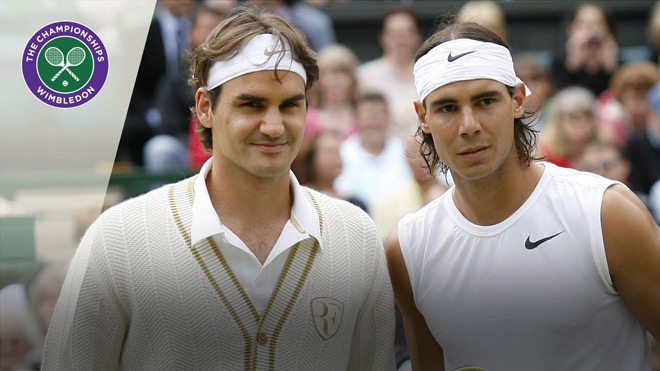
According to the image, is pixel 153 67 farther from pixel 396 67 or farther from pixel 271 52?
pixel 271 52

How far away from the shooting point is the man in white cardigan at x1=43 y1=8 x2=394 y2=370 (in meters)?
3.48

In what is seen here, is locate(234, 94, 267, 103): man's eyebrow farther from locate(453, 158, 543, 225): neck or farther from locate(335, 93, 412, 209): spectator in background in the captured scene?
locate(335, 93, 412, 209): spectator in background

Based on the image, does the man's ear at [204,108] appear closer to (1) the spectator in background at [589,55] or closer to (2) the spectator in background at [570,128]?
(2) the spectator in background at [570,128]

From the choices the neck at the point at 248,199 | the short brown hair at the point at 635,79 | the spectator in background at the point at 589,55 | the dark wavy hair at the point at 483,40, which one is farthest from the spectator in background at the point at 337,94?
the neck at the point at 248,199

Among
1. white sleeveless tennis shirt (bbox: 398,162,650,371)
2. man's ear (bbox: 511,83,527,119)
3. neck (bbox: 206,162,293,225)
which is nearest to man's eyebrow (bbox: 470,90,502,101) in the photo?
man's ear (bbox: 511,83,527,119)

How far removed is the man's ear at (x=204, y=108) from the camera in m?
3.71

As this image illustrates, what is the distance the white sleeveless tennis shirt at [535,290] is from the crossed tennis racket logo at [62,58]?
143 cm

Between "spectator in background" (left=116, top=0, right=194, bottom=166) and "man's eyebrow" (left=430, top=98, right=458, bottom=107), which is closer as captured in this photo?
"man's eyebrow" (left=430, top=98, right=458, bottom=107)

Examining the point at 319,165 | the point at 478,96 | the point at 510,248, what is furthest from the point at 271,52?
the point at 319,165

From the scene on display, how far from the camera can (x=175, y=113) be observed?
680cm

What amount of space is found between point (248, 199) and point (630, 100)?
4727 millimetres

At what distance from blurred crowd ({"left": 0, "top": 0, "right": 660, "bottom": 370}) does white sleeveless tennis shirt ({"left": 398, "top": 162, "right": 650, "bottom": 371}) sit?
1.80 meters

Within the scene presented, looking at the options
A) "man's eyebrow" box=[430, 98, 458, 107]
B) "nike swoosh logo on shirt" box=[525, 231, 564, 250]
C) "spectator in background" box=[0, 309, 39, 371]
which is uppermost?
"man's eyebrow" box=[430, 98, 458, 107]

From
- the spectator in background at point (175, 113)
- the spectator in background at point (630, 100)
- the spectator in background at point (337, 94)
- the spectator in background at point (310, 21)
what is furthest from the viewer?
the spectator in background at point (310, 21)
